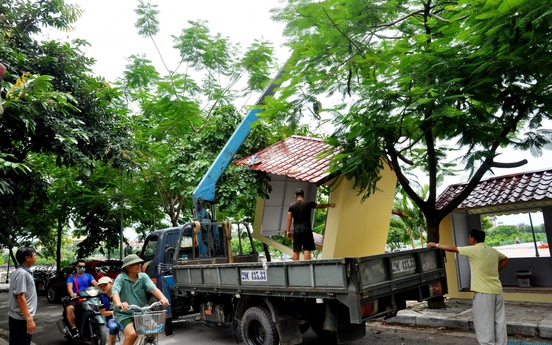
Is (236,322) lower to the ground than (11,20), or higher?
lower

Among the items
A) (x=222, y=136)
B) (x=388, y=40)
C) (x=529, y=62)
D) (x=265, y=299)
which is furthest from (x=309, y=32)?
(x=222, y=136)

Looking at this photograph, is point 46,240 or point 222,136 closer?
point 222,136

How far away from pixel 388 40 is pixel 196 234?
509 cm

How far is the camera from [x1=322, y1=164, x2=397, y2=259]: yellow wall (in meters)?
8.99

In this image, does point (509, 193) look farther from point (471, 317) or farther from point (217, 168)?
point (217, 168)

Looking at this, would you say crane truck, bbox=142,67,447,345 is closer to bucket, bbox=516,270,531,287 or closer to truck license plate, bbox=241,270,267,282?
truck license plate, bbox=241,270,267,282

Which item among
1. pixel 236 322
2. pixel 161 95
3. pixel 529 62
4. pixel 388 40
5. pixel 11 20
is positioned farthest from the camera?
pixel 161 95

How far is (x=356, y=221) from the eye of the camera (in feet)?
30.8

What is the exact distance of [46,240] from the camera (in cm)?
2386

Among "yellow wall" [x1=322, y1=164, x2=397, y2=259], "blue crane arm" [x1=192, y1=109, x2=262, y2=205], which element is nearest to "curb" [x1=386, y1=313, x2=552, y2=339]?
"yellow wall" [x1=322, y1=164, x2=397, y2=259]

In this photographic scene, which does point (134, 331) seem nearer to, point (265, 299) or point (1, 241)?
point (265, 299)

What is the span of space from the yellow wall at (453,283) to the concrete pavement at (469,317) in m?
0.17

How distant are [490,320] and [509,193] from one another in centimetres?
529

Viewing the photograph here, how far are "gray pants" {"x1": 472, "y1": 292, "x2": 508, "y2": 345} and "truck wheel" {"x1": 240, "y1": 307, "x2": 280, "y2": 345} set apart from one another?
2.62 m
